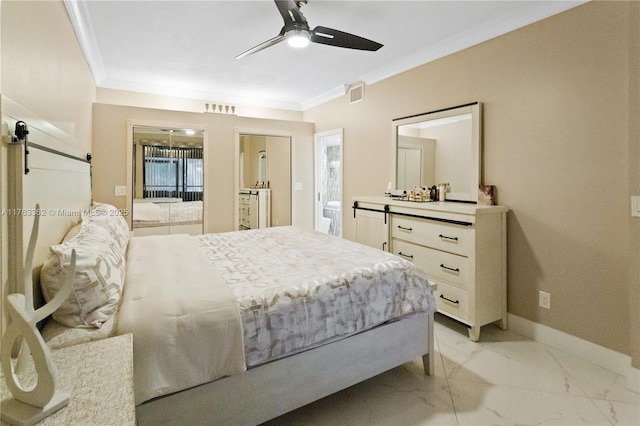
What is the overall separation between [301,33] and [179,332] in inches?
77.2

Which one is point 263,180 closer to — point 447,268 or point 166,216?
point 166,216

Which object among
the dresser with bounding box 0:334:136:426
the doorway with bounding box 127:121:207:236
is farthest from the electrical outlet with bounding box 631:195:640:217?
the doorway with bounding box 127:121:207:236

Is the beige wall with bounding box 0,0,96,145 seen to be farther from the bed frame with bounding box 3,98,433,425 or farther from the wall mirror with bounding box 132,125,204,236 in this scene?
the wall mirror with bounding box 132,125,204,236

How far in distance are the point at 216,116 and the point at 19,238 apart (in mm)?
3732

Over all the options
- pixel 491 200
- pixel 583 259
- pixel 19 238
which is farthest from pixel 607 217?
pixel 19 238

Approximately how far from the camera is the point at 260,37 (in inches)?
120

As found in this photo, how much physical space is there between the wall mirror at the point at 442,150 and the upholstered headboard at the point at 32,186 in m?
3.03

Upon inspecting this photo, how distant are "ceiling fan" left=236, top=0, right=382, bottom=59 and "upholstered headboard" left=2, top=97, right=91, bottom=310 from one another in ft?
5.00

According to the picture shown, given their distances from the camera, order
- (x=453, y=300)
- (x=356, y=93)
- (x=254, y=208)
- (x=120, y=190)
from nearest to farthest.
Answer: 1. (x=453, y=300)
2. (x=120, y=190)
3. (x=356, y=93)
4. (x=254, y=208)

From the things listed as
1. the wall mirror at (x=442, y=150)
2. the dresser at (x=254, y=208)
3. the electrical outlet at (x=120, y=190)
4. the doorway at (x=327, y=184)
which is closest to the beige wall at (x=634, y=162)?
the wall mirror at (x=442, y=150)

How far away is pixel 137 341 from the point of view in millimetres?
1204

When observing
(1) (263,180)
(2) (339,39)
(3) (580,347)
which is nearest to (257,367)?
(2) (339,39)

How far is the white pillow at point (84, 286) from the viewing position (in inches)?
47.7

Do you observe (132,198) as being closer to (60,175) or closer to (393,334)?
(60,175)
